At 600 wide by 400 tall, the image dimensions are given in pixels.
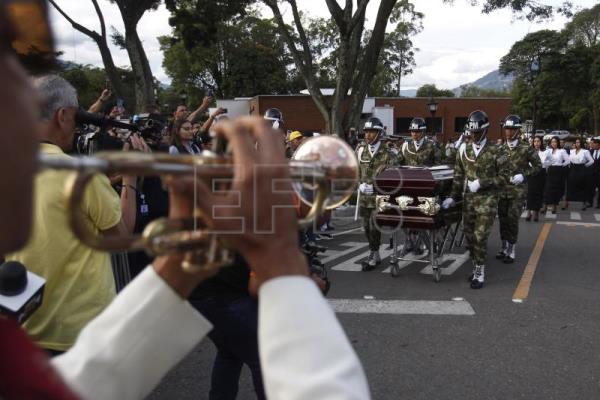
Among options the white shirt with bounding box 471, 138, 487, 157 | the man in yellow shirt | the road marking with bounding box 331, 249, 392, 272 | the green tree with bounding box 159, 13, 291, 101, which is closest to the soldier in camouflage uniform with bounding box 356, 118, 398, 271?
the road marking with bounding box 331, 249, 392, 272

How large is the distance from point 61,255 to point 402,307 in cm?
397

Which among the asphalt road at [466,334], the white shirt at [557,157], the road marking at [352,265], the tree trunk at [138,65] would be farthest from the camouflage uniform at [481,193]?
the tree trunk at [138,65]

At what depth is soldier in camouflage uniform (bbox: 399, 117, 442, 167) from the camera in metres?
9.01

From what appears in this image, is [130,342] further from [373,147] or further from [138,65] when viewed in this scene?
[138,65]

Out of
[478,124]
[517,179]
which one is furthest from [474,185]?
[517,179]

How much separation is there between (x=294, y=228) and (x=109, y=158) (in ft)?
1.12

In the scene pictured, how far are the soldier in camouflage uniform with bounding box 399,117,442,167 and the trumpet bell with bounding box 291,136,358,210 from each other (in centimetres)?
759

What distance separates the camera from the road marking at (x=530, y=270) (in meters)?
5.86

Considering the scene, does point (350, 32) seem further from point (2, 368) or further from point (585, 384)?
point (2, 368)

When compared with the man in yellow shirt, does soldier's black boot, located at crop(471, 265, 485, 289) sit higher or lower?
lower

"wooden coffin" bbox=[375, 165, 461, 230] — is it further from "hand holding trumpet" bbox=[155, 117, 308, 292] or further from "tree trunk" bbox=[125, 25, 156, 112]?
"tree trunk" bbox=[125, 25, 156, 112]

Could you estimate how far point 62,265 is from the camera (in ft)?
7.11

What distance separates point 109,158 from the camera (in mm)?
894

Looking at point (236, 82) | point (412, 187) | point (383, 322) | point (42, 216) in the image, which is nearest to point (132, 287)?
point (42, 216)
